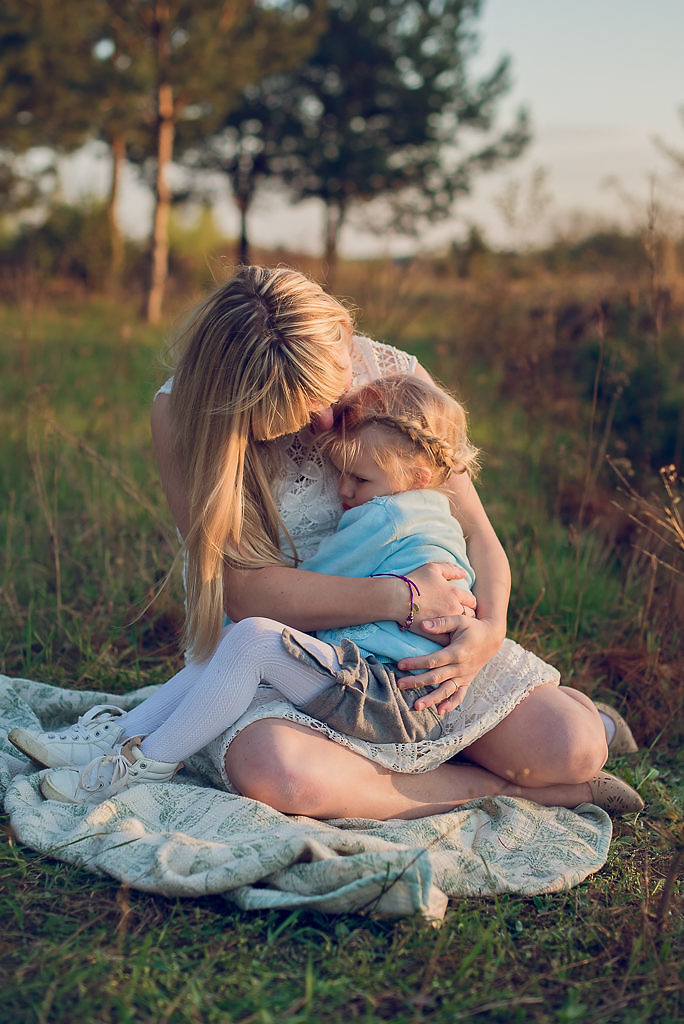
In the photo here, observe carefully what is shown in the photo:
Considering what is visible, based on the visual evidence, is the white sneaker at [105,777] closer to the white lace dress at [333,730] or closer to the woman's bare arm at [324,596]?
the white lace dress at [333,730]

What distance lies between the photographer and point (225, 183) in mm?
19750

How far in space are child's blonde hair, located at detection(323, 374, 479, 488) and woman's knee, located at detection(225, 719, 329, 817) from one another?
2.21 feet

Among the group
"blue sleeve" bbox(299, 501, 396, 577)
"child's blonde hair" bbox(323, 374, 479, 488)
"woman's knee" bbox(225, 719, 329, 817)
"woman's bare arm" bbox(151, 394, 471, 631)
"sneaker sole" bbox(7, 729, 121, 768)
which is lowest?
"sneaker sole" bbox(7, 729, 121, 768)

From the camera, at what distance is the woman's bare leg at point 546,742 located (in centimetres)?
220

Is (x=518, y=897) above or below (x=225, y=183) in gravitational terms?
below

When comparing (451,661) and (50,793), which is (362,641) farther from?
(50,793)

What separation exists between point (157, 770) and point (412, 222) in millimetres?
19086

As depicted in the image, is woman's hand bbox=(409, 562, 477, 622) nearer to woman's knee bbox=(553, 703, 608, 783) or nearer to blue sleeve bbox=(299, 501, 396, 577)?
blue sleeve bbox=(299, 501, 396, 577)

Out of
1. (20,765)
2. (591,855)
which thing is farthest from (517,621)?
(20,765)

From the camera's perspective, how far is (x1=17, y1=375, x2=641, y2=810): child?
205 centimetres

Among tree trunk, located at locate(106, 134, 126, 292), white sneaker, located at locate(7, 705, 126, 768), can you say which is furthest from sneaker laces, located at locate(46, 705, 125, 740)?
tree trunk, located at locate(106, 134, 126, 292)

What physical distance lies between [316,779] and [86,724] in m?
0.69

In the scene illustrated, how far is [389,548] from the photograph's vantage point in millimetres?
2250

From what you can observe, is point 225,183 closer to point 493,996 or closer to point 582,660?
point 582,660
